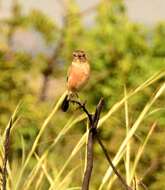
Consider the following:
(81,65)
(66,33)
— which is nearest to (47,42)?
(66,33)

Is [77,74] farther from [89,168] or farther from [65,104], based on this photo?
[89,168]

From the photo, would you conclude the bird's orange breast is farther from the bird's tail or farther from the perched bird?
the bird's tail

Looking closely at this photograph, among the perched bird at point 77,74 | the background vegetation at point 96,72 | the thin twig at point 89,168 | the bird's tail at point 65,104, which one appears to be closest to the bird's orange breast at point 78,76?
the perched bird at point 77,74

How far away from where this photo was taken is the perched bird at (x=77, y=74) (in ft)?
13.7

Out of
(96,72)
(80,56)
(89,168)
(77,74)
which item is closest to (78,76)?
(77,74)

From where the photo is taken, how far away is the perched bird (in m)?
4.18

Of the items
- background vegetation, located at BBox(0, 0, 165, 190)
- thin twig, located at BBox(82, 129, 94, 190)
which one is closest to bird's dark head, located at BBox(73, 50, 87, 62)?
thin twig, located at BBox(82, 129, 94, 190)

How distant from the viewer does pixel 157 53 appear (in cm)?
1120

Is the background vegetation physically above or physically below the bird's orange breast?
below

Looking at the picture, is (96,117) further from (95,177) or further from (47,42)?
Answer: (47,42)

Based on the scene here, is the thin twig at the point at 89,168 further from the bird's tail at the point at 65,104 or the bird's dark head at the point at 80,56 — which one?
the bird's dark head at the point at 80,56

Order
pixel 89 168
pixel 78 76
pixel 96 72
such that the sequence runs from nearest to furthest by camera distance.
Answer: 1. pixel 89 168
2. pixel 78 76
3. pixel 96 72

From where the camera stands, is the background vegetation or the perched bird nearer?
the perched bird

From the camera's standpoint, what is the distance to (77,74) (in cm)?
421
